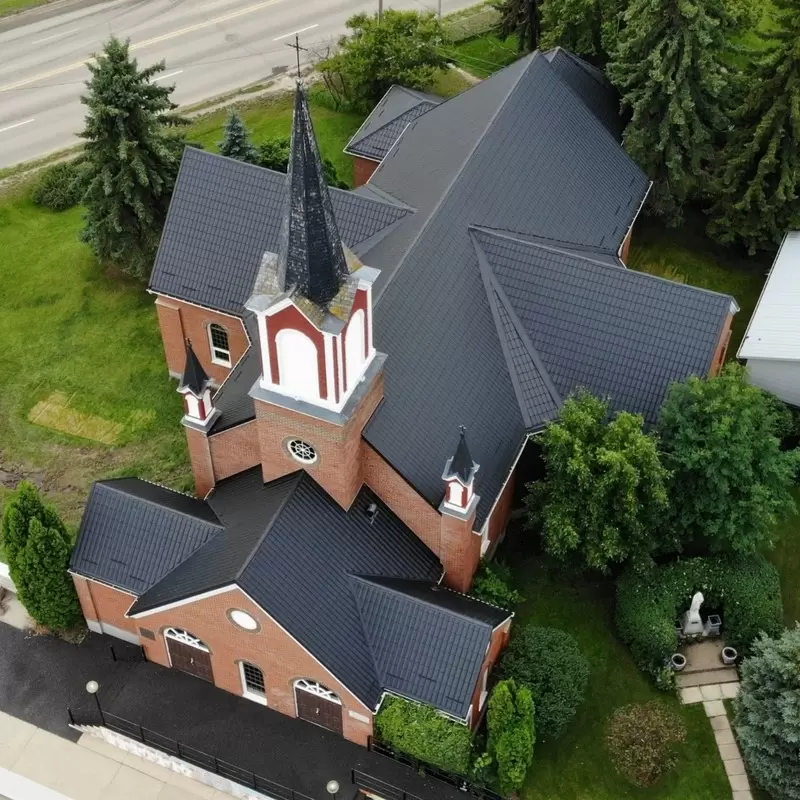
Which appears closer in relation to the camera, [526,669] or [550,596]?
[526,669]

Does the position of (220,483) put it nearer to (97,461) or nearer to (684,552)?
(97,461)

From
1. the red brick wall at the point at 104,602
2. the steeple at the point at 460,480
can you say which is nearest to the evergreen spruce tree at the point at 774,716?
the steeple at the point at 460,480

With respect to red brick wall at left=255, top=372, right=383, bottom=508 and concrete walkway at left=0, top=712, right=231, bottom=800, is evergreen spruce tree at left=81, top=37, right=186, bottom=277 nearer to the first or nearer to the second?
red brick wall at left=255, top=372, right=383, bottom=508

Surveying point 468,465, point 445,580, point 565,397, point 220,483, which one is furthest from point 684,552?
point 220,483

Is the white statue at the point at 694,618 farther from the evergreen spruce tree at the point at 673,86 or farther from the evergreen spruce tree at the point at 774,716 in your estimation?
the evergreen spruce tree at the point at 673,86

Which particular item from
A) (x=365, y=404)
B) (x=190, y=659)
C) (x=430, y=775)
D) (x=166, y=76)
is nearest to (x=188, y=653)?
(x=190, y=659)

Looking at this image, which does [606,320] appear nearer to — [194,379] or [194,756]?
[194,379]

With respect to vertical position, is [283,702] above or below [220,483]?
below

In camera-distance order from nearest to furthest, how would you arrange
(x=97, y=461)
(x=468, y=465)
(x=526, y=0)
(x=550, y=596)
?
(x=468, y=465) → (x=550, y=596) → (x=97, y=461) → (x=526, y=0)
